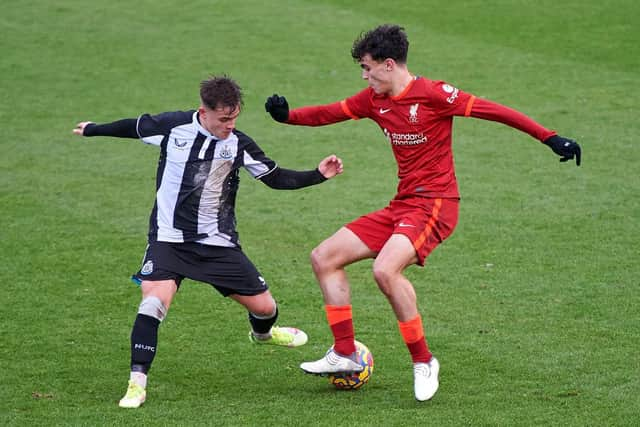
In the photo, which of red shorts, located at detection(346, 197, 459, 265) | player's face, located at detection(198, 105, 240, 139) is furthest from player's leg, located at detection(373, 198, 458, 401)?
player's face, located at detection(198, 105, 240, 139)

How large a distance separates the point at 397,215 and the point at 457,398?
4.21 feet

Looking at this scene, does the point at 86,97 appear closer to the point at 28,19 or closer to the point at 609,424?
the point at 28,19

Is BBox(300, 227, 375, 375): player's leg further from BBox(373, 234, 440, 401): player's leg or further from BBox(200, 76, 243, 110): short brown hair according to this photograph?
BBox(200, 76, 243, 110): short brown hair

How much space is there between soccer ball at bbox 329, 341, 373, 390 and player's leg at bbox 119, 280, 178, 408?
1.25 metres

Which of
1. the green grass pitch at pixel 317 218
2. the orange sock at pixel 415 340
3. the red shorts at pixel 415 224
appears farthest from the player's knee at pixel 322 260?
the green grass pitch at pixel 317 218

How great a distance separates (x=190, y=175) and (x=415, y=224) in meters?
1.53

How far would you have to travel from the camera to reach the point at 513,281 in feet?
30.1

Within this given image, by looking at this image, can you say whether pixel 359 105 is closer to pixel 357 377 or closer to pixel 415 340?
pixel 415 340

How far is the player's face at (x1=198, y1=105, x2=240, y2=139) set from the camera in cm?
664

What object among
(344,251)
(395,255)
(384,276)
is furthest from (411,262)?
(344,251)

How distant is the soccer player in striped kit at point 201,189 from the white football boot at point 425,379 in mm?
1206

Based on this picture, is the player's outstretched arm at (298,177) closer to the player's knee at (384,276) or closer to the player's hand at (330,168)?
the player's hand at (330,168)

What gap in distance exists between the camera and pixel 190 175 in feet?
22.5

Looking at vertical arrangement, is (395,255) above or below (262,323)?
above
